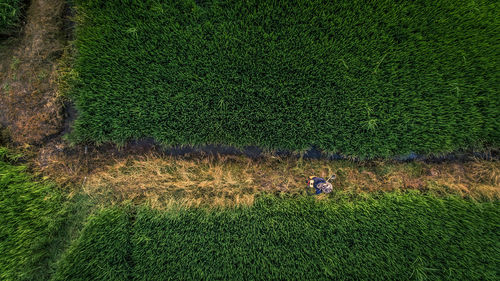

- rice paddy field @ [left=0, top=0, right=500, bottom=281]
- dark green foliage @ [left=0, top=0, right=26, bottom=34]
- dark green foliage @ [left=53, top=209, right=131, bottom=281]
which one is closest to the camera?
dark green foliage @ [left=53, top=209, right=131, bottom=281]

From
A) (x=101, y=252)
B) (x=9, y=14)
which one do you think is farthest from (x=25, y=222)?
(x=9, y=14)

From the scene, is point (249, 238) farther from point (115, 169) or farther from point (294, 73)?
point (294, 73)

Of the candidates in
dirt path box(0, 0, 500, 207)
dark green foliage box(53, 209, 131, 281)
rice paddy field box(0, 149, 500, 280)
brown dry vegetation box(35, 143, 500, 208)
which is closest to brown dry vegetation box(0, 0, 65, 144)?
dirt path box(0, 0, 500, 207)

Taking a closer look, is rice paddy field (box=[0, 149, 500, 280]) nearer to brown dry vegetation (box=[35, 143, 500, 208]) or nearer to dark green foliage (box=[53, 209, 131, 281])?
dark green foliage (box=[53, 209, 131, 281])

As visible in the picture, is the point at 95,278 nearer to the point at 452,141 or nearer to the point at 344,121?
the point at 344,121

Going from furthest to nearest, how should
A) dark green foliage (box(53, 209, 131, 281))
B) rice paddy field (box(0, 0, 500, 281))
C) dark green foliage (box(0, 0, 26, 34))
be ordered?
dark green foliage (box(0, 0, 26, 34))
rice paddy field (box(0, 0, 500, 281))
dark green foliage (box(53, 209, 131, 281))
